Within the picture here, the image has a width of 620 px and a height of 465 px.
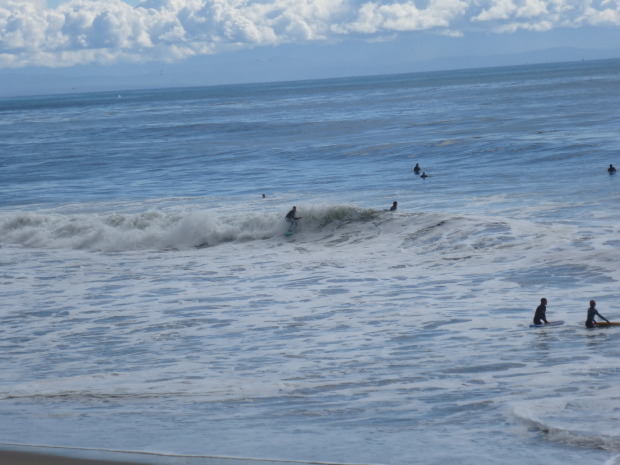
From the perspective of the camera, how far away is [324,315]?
21.2 m

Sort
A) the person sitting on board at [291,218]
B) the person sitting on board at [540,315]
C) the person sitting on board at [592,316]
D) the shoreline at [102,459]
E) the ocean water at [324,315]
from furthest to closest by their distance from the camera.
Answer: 1. the person sitting on board at [291,218]
2. the person sitting on board at [540,315]
3. the person sitting on board at [592,316]
4. the ocean water at [324,315]
5. the shoreline at [102,459]

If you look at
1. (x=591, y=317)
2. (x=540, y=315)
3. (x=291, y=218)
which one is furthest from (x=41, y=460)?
(x=291, y=218)

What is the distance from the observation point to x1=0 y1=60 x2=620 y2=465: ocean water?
1307 cm

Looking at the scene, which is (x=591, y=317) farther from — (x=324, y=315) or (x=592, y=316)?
(x=324, y=315)

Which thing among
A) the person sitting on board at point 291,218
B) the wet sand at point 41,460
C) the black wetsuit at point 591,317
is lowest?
the person sitting on board at point 291,218

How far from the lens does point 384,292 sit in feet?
77.3

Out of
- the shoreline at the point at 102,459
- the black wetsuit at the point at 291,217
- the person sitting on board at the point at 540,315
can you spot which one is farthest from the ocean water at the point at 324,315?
the black wetsuit at the point at 291,217

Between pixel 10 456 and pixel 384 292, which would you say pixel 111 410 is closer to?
pixel 10 456

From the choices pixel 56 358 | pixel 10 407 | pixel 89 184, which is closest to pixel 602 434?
pixel 10 407

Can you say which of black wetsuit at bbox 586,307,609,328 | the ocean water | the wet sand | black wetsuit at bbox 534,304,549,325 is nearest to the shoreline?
the wet sand

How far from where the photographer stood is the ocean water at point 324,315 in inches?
515

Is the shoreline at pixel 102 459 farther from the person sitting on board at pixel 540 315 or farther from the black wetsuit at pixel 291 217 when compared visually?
the black wetsuit at pixel 291 217

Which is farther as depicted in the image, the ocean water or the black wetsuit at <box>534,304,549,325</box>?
the black wetsuit at <box>534,304,549,325</box>

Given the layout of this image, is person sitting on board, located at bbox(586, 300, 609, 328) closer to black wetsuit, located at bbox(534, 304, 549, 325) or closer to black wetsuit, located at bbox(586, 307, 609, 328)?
black wetsuit, located at bbox(586, 307, 609, 328)
